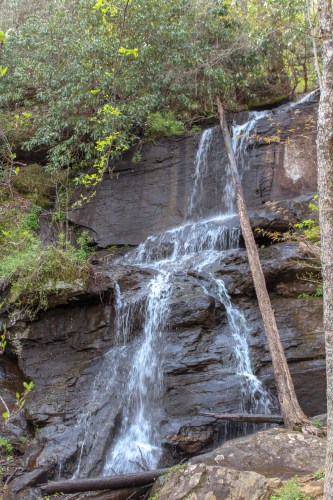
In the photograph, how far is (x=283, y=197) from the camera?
504 inches

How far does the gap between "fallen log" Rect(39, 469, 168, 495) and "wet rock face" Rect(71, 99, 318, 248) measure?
27.7 feet

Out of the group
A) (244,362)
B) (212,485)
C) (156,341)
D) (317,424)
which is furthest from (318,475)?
(156,341)

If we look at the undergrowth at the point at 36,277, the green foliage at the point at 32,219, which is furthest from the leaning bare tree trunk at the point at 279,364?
the green foliage at the point at 32,219

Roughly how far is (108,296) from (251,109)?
391 inches

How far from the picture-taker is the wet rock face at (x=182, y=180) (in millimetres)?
12953

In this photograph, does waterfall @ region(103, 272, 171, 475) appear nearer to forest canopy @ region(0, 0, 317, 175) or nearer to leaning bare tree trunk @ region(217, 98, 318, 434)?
leaning bare tree trunk @ region(217, 98, 318, 434)

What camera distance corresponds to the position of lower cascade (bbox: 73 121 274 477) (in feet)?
25.1

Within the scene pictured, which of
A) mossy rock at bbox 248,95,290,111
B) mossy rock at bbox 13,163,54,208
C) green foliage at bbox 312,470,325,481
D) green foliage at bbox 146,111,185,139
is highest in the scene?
mossy rock at bbox 248,95,290,111

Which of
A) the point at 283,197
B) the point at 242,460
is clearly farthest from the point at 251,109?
the point at 242,460

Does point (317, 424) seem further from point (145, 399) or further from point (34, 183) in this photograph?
point (34, 183)

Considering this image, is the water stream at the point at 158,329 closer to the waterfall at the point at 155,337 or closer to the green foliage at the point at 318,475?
the waterfall at the point at 155,337

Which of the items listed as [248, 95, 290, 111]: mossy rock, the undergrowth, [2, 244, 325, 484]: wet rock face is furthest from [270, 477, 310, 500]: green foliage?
[248, 95, 290, 111]: mossy rock

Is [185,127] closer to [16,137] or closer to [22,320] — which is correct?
[16,137]

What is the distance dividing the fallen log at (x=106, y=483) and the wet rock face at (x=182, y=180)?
333 inches
